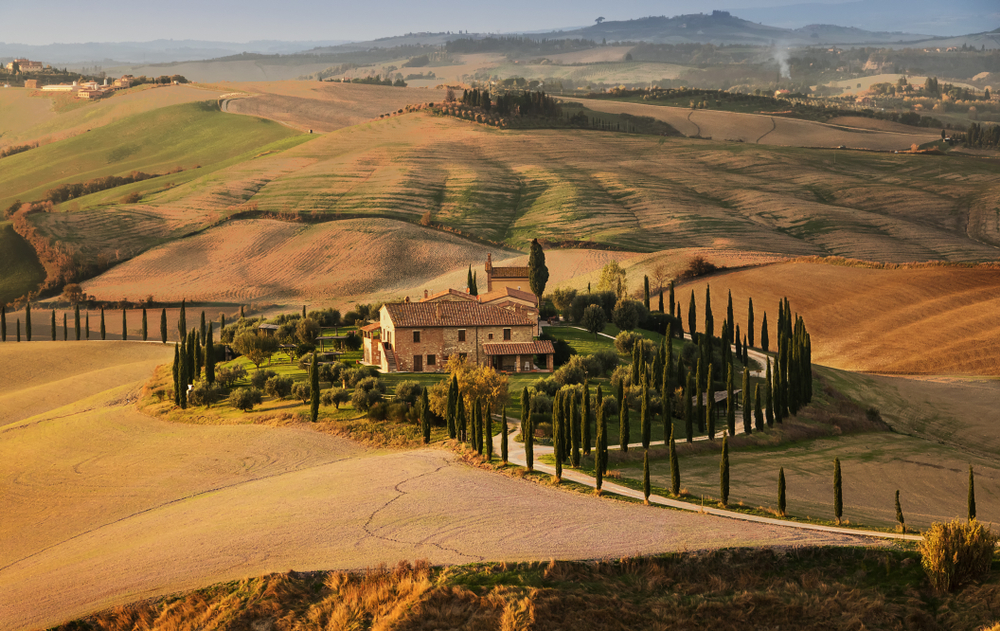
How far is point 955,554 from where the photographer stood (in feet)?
103

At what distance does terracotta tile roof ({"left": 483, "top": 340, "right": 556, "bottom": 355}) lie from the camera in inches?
2798

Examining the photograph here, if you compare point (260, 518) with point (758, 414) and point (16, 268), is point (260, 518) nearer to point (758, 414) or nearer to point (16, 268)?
point (758, 414)

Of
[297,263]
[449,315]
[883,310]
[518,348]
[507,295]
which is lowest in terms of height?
[297,263]

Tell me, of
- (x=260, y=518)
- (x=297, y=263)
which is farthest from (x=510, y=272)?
(x=260, y=518)

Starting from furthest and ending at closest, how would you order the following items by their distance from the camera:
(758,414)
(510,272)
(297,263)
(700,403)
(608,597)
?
1. (297,263)
2. (510,272)
3. (700,403)
4. (758,414)
5. (608,597)

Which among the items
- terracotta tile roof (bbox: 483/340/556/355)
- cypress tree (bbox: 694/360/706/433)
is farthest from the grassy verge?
terracotta tile roof (bbox: 483/340/556/355)

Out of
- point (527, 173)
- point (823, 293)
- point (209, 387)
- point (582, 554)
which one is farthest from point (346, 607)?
point (527, 173)

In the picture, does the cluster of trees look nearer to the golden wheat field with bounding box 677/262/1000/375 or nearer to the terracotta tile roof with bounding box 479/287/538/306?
the golden wheat field with bounding box 677/262/1000/375

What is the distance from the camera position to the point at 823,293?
102562 mm

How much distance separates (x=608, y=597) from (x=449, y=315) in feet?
141

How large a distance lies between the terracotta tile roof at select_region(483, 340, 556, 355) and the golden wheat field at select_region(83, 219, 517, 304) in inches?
1817

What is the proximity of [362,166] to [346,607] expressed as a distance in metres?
151

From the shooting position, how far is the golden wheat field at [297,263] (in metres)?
128

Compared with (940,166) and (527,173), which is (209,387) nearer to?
(527,173)
